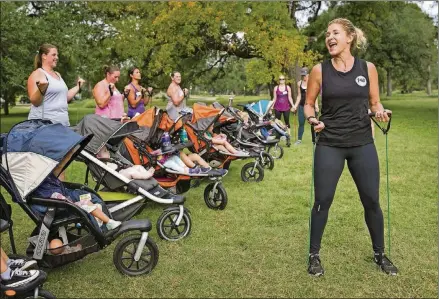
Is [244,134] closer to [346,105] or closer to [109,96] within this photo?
[109,96]

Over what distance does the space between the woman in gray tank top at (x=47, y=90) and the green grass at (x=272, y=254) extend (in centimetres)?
115

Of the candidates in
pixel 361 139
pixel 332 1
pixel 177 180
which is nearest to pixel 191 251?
pixel 177 180

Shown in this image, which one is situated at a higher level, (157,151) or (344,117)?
(344,117)

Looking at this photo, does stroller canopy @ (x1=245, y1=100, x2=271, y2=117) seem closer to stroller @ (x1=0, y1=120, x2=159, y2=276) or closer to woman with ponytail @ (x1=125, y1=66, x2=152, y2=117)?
woman with ponytail @ (x1=125, y1=66, x2=152, y2=117)

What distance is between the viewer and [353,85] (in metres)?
3.10

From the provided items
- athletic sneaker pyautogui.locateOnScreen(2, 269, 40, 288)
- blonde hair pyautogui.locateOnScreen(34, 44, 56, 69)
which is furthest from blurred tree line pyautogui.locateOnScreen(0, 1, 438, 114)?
athletic sneaker pyautogui.locateOnScreen(2, 269, 40, 288)

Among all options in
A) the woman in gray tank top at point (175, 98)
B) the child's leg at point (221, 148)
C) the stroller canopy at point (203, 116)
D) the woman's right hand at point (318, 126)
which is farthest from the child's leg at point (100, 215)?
the woman in gray tank top at point (175, 98)

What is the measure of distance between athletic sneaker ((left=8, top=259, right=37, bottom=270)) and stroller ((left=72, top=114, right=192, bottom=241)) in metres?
1.00

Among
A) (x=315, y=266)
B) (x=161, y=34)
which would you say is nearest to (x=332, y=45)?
(x=315, y=266)

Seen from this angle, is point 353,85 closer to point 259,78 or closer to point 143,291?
point 143,291

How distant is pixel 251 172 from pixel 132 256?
3401mm

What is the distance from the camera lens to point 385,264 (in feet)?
11.0

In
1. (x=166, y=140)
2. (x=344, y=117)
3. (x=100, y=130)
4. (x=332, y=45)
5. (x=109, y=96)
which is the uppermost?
(x=332, y=45)

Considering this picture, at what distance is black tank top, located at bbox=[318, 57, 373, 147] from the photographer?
122 inches
